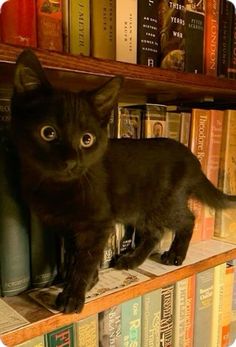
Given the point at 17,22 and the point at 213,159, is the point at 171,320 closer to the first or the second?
the point at 213,159

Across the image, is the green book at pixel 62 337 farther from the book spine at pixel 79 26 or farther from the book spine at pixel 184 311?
the book spine at pixel 79 26

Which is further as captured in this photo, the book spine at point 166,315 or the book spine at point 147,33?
the book spine at point 166,315

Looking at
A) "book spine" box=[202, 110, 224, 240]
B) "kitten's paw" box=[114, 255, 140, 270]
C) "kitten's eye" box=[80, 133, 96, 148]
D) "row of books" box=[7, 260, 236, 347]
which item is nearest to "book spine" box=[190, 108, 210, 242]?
"book spine" box=[202, 110, 224, 240]

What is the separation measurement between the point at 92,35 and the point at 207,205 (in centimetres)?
49

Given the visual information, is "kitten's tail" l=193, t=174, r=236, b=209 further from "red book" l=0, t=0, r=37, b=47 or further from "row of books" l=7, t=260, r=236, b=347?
"red book" l=0, t=0, r=37, b=47

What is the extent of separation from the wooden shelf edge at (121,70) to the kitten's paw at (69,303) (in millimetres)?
362

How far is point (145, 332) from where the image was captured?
75 cm

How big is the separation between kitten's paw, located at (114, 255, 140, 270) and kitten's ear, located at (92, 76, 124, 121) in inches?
12.0

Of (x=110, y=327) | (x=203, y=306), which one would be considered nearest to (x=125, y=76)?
(x=110, y=327)

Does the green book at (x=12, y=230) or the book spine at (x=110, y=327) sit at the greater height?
the green book at (x=12, y=230)

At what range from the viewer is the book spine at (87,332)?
64 cm

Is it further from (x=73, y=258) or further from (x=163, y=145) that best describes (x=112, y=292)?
(x=163, y=145)

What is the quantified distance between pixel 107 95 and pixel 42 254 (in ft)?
1.00

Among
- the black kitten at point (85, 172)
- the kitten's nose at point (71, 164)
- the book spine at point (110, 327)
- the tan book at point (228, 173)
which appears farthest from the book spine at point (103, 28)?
the book spine at point (110, 327)
